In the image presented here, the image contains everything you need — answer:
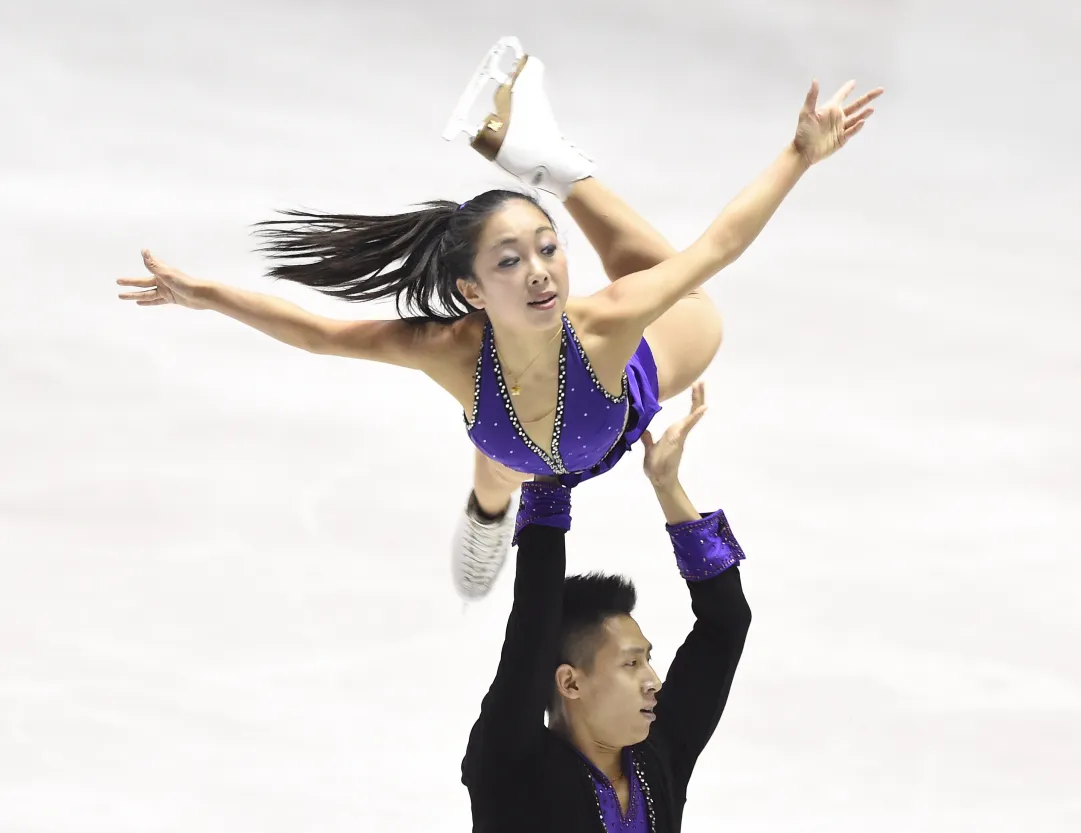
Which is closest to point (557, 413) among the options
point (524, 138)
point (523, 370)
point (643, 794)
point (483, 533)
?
point (523, 370)

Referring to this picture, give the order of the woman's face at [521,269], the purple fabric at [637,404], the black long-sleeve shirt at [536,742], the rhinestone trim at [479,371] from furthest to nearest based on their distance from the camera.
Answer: the purple fabric at [637,404] → the rhinestone trim at [479,371] → the woman's face at [521,269] → the black long-sleeve shirt at [536,742]

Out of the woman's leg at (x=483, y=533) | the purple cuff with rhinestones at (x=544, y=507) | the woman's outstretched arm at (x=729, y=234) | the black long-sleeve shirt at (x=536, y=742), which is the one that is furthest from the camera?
the woman's leg at (x=483, y=533)

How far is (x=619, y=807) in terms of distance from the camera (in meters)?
2.90

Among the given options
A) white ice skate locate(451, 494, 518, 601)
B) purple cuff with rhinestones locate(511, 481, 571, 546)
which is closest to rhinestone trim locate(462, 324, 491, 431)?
purple cuff with rhinestones locate(511, 481, 571, 546)

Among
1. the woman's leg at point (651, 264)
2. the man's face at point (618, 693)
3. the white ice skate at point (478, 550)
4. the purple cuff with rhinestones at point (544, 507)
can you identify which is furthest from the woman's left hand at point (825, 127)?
the white ice skate at point (478, 550)

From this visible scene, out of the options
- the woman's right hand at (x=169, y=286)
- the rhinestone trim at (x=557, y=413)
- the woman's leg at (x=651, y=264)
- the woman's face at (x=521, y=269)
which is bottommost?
the rhinestone trim at (x=557, y=413)

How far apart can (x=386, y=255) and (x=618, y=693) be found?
3.50 feet

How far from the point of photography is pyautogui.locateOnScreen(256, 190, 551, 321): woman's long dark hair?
130 inches

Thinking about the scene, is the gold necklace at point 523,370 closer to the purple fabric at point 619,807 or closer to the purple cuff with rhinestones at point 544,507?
the purple cuff with rhinestones at point 544,507

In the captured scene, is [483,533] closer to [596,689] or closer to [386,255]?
[386,255]

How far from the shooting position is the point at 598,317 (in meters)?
3.28

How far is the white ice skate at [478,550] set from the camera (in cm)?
418

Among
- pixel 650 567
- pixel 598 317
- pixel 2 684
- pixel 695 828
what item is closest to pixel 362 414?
pixel 650 567

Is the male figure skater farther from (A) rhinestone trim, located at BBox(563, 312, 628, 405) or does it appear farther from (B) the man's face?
(A) rhinestone trim, located at BBox(563, 312, 628, 405)
